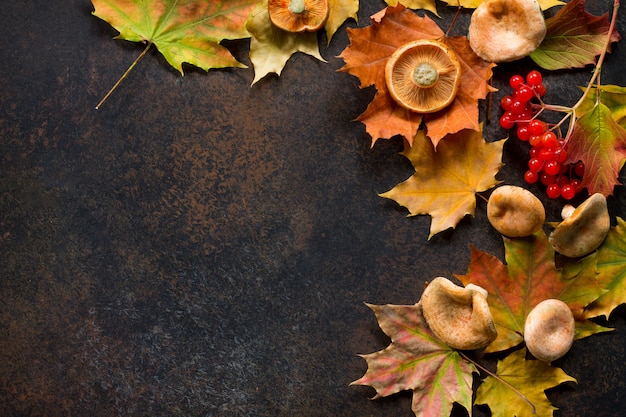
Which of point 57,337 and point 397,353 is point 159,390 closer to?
point 57,337

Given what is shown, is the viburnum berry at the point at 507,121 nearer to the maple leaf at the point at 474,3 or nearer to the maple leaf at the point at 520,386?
the maple leaf at the point at 474,3

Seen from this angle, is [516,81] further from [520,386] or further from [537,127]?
[520,386]

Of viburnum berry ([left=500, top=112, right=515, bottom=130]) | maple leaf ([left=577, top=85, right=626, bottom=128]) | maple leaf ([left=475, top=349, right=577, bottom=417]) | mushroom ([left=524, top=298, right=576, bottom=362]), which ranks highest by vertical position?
maple leaf ([left=577, top=85, right=626, bottom=128])

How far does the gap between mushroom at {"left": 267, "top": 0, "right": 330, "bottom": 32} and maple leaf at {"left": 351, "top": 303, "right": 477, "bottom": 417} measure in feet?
2.26

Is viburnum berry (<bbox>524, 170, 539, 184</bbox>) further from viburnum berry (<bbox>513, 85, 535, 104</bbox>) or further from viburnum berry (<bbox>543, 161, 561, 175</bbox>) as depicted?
viburnum berry (<bbox>513, 85, 535, 104</bbox>)

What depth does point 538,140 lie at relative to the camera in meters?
1.55

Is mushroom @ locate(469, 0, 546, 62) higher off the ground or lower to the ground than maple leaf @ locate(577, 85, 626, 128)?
higher

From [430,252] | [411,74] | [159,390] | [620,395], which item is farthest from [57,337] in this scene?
[620,395]

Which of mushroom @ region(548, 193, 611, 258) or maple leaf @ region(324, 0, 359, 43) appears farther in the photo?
maple leaf @ region(324, 0, 359, 43)

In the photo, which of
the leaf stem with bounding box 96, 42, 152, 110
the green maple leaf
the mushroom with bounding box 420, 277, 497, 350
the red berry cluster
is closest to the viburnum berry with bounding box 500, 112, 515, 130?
the red berry cluster

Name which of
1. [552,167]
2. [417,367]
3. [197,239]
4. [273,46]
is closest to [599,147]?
[552,167]

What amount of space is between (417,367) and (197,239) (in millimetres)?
614

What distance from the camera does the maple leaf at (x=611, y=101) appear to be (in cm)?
160

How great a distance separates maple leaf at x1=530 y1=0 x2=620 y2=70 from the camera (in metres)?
1.59
